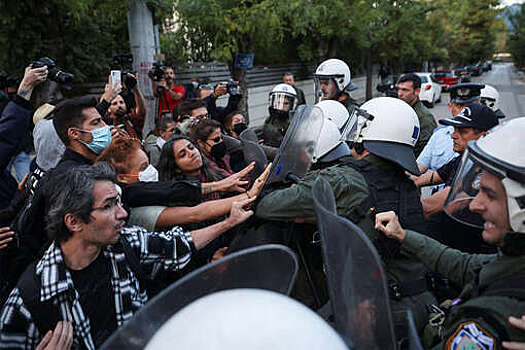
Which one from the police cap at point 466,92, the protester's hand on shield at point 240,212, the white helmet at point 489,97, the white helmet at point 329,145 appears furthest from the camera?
the white helmet at point 489,97

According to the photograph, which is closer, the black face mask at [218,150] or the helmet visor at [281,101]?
the black face mask at [218,150]

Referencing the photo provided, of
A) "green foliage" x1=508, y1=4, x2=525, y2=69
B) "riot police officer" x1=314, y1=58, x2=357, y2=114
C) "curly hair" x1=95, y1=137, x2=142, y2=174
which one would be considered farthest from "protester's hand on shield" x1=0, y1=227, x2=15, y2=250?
"green foliage" x1=508, y1=4, x2=525, y2=69

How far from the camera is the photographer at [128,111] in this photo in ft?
15.3

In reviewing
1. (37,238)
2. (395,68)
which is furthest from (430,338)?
(395,68)

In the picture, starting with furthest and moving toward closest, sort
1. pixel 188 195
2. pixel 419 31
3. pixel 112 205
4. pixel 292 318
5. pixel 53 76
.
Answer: pixel 419 31 < pixel 53 76 < pixel 188 195 < pixel 112 205 < pixel 292 318

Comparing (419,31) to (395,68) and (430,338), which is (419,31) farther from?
(430,338)

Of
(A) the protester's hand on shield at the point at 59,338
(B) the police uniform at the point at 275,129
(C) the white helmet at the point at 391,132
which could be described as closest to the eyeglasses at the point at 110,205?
(A) the protester's hand on shield at the point at 59,338

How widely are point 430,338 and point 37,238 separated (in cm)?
181

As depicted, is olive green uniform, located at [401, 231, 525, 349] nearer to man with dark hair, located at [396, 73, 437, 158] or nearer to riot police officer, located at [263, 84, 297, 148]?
man with dark hair, located at [396, 73, 437, 158]

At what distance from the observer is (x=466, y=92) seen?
167 inches

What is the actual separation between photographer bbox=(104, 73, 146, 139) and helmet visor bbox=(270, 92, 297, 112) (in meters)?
1.67

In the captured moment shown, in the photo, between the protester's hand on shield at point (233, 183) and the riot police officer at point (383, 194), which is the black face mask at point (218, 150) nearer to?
the protester's hand on shield at point (233, 183)

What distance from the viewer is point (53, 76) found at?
135 inches

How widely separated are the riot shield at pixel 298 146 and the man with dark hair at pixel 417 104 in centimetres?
251
